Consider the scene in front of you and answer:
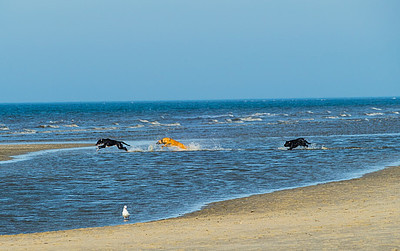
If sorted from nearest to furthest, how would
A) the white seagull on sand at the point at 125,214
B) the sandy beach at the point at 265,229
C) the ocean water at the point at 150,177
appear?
the sandy beach at the point at 265,229 → the white seagull on sand at the point at 125,214 → the ocean water at the point at 150,177

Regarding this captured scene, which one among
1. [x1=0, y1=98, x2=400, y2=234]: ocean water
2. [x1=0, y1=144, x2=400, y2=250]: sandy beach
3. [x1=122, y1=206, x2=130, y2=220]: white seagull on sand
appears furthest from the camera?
[x1=0, y1=98, x2=400, y2=234]: ocean water

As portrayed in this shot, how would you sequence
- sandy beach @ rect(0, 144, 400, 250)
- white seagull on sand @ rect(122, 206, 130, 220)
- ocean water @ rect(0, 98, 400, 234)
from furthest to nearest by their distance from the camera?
ocean water @ rect(0, 98, 400, 234)
white seagull on sand @ rect(122, 206, 130, 220)
sandy beach @ rect(0, 144, 400, 250)

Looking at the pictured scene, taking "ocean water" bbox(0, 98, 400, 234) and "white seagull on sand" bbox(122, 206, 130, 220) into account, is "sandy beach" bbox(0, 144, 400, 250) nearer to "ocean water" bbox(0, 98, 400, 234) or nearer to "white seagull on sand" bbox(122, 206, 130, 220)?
"white seagull on sand" bbox(122, 206, 130, 220)

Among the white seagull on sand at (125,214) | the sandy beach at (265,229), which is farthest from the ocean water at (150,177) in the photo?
the sandy beach at (265,229)

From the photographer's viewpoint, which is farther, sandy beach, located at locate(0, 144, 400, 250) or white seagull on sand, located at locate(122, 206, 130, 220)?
white seagull on sand, located at locate(122, 206, 130, 220)

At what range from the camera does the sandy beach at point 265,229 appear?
7.69 meters

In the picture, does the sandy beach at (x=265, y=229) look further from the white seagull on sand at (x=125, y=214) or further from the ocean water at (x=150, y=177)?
the ocean water at (x=150, y=177)

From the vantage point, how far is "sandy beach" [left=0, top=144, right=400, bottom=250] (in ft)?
25.2

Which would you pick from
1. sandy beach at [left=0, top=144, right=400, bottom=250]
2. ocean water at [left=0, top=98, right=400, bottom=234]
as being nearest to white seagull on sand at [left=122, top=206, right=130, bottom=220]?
ocean water at [left=0, top=98, right=400, bottom=234]

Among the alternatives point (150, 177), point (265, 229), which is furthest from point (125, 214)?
point (150, 177)

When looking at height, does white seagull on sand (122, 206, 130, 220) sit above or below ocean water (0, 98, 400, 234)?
above

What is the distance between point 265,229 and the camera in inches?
351

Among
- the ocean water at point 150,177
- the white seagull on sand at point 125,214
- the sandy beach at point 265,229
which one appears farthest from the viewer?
the ocean water at point 150,177

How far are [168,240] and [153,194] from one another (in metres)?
6.08
